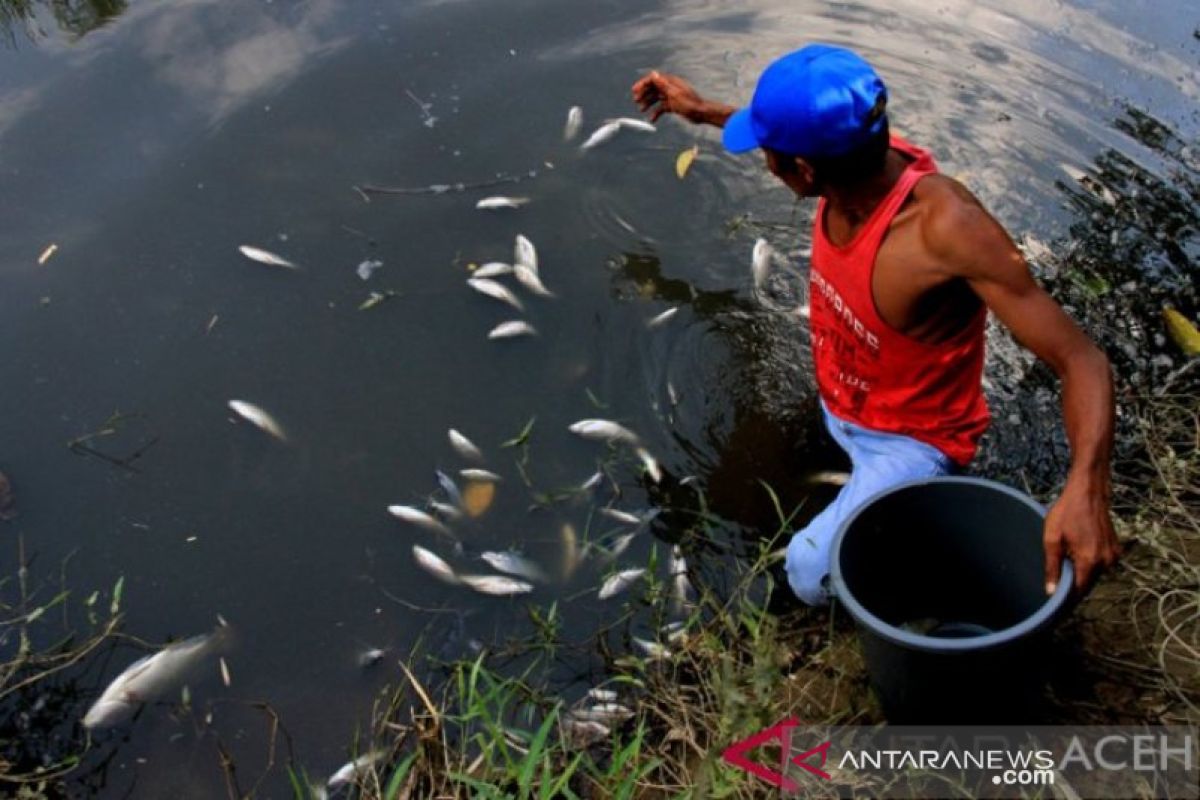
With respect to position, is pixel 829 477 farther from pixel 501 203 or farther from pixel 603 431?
pixel 501 203

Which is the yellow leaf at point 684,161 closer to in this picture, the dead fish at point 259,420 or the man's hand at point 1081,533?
the dead fish at point 259,420

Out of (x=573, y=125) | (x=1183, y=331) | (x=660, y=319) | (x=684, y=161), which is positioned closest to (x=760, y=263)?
(x=660, y=319)

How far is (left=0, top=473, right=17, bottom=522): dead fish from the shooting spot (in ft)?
14.5

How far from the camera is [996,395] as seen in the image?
4684mm

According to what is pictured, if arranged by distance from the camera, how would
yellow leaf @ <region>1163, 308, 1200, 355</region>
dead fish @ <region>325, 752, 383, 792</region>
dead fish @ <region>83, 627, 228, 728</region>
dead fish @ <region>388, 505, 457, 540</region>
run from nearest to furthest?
dead fish @ <region>325, 752, 383, 792</region>, dead fish @ <region>83, 627, 228, 728</region>, dead fish @ <region>388, 505, 457, 540</region>, yellow leaf @ <region>1163, 308, 1200, 355</region>

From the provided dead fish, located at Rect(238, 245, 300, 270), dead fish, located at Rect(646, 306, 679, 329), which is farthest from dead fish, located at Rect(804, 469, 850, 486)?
dead fish, located at Rect(238, 245, 300, 270)

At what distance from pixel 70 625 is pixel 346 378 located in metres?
1.55

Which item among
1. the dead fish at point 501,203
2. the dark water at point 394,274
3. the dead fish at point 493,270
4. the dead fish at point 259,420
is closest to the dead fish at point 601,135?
the dark water at point 394,274

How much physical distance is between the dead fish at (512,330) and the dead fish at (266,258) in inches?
44.9

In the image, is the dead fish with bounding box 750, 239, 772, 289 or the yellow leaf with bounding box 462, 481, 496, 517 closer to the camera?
the yellow leaf with bounding box 462, 481, 496, 517

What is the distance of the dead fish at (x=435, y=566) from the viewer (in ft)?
13.7

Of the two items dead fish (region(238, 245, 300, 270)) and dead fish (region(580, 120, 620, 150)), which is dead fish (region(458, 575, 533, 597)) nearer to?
dead fish (region(238, 245, 300, 270))

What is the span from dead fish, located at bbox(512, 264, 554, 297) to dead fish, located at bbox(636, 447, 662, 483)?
1.06m

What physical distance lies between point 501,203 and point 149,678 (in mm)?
2890
